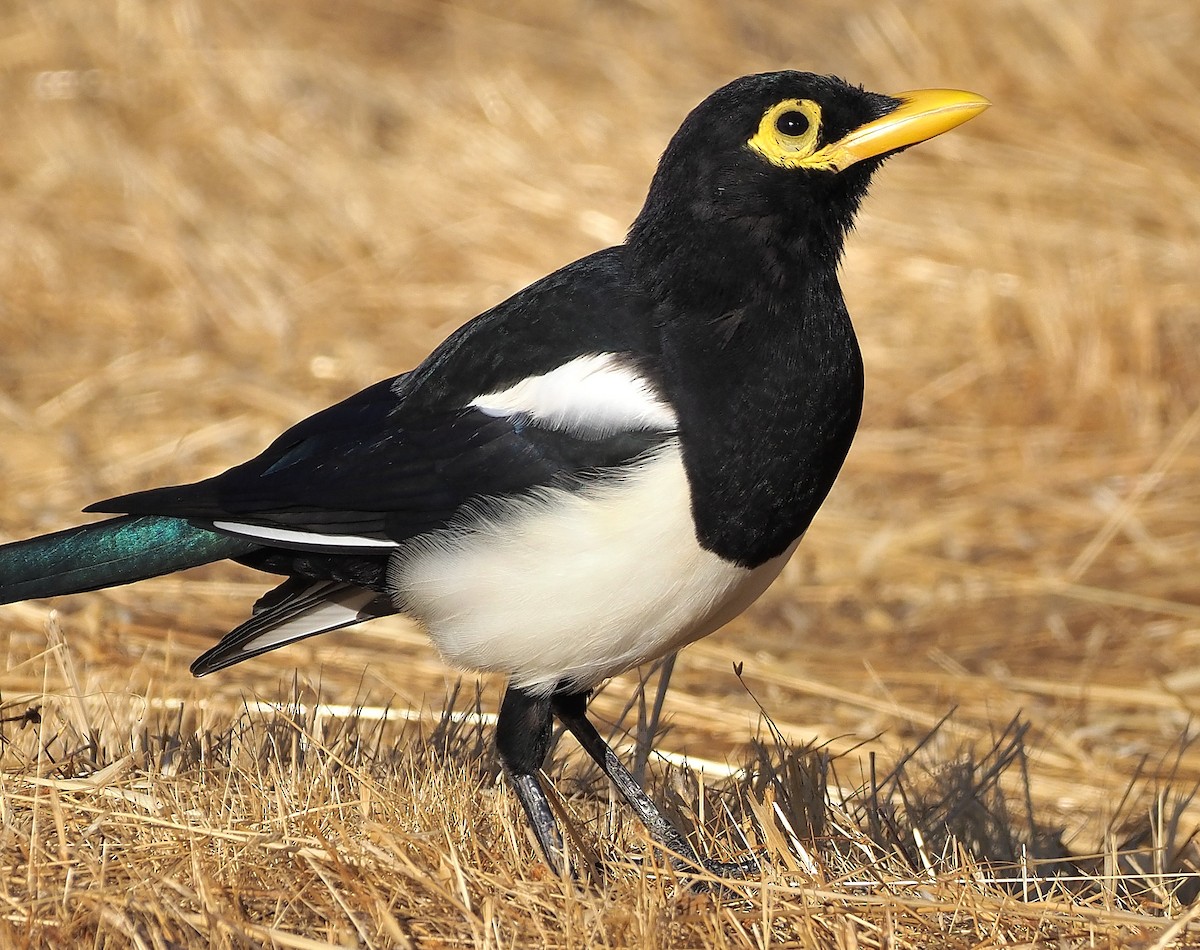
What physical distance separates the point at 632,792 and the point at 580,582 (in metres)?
0.50

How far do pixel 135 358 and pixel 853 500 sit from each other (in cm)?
293

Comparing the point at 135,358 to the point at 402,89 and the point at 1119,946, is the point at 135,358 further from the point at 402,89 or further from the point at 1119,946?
the point at 1119,946

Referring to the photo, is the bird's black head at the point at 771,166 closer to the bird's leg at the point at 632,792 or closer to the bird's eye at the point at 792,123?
the bird's eye at the point at 792,123

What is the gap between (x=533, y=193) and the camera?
25.3ft

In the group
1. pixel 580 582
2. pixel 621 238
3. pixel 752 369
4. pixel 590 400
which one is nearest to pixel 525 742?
pixel 580 582

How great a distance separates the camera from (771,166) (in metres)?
3.16

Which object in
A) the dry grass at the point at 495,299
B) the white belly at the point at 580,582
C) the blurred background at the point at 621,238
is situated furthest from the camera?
the blurred background at the point at 621,238

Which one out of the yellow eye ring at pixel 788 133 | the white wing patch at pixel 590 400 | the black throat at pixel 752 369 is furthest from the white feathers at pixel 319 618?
the yellow eye ring at pixel 788 133

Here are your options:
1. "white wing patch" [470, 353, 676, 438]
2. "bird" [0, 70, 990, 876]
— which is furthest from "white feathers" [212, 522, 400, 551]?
"white wing patch" [470, 353, 676, 438]

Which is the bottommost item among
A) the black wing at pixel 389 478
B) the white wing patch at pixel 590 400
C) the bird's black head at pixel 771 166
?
the black wing at pixel 389 478

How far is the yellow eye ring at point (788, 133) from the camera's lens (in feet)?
10.4

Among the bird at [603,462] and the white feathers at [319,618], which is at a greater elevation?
the bird at [603,462]

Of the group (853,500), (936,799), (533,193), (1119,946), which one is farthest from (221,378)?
(1119,946)

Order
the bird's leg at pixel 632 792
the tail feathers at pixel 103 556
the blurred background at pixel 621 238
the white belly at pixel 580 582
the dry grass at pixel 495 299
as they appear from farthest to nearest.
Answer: the blurred background at pixel 621 238 → the tail feathers at pixel 103 556 → the bird's leg at pixel 632 792 → the white belly at pixel 580 582 → the dry grass at pixel 495 299
